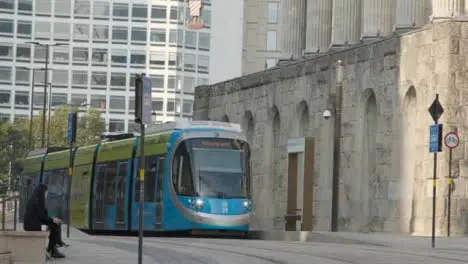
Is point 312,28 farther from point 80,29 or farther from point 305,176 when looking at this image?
point 80,29

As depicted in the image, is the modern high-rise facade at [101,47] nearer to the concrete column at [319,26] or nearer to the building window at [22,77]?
the building window at [22,77]

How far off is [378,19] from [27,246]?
39565 mm

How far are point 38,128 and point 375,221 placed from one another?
75871mm

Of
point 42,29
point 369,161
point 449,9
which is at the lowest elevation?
A: point 369,161

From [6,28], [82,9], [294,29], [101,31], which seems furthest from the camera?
[6,28]

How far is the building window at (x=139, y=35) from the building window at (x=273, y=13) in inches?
529

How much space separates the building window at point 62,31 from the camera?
162 m

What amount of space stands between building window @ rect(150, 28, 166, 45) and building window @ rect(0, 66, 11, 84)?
16.1 m

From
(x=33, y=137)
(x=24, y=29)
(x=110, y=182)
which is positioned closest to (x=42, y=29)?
(x=24, y=29)

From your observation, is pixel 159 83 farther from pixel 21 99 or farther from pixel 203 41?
pixel 21 99

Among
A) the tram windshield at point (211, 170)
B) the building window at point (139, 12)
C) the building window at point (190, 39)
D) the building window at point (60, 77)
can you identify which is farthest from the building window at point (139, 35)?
the tram windshield at point (211, 170)

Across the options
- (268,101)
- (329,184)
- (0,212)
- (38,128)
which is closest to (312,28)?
(268,101)

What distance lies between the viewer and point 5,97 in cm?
16625

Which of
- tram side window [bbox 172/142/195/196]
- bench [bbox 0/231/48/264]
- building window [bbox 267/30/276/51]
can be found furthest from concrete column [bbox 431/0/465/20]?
building window [bbox 267/30/276/51]
